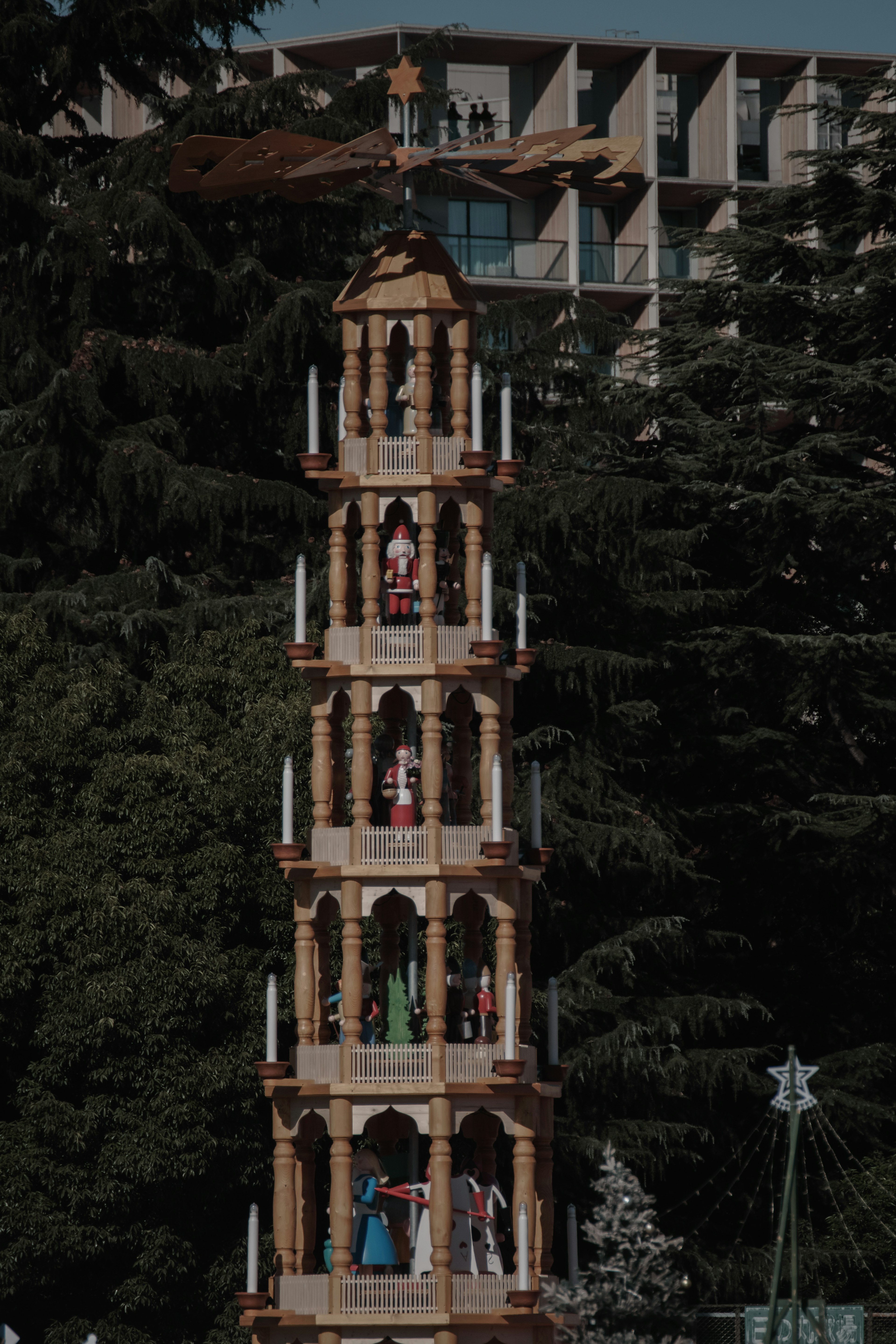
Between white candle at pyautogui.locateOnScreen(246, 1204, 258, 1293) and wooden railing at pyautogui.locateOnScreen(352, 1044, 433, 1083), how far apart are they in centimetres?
221

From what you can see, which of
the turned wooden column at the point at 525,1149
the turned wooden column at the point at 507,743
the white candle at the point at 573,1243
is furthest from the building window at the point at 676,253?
the turned wooden column at the point at 525,1149

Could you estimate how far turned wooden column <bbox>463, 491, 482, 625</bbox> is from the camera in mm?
26516

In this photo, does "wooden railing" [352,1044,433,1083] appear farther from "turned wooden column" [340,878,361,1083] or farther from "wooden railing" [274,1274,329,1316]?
"wooden railing" [274,1274,329,1316]

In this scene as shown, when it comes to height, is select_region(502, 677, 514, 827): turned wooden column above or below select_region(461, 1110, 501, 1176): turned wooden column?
above

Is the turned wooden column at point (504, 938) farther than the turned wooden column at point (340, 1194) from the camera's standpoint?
Yes

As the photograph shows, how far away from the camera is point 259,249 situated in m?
40.0

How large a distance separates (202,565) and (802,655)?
9857 mm

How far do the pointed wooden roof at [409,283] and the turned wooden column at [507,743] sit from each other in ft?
14.4

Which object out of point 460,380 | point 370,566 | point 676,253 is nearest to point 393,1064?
point 370,566

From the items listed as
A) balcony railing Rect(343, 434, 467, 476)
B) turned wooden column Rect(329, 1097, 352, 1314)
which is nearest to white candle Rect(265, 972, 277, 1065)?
turned wooden column Rect(329, 1097, 352, 1314)

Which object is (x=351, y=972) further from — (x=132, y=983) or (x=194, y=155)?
(x=194, y=155)

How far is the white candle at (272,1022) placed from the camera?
2541 cm

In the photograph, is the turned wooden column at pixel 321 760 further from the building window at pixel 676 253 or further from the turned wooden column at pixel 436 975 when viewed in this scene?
the building window at pixel 676 253

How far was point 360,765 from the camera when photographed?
84.7 feet
